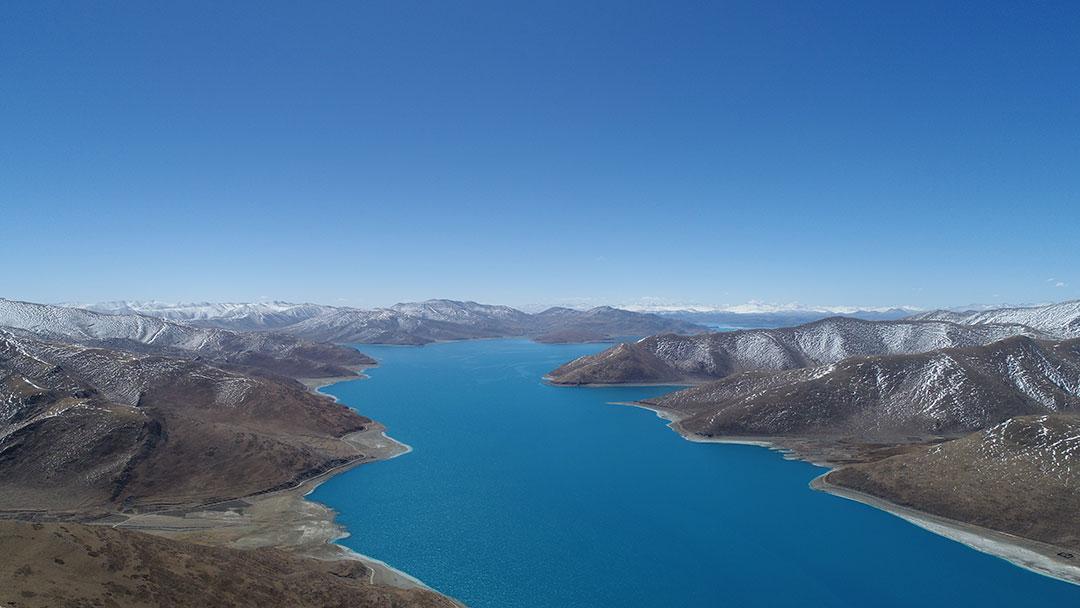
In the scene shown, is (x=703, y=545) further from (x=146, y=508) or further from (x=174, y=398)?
(x=174, y=398)

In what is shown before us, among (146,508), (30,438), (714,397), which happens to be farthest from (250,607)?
(714,397)

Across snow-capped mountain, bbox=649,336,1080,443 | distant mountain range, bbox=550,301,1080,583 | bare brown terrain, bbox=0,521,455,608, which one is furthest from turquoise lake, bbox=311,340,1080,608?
snow-capped mountain, bbox=649,336,1080,443

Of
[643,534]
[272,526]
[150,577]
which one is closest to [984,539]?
[643,534]

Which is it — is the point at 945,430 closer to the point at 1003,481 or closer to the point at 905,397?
the point at 905,397

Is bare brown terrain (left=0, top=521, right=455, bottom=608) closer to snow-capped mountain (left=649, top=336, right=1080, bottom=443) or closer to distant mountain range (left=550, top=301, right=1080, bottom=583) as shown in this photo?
distant mountain range (left=550, top=301, right=1080, bottom=583)

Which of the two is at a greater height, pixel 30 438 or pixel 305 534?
pixel 30 438

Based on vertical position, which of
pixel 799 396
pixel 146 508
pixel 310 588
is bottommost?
pixel 146 508
